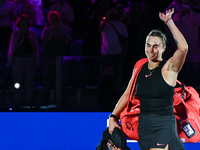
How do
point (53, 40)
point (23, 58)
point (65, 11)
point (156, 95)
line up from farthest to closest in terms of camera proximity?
point (65, 11) < point (53, 40) < point (23, 58) < point (156, 95)

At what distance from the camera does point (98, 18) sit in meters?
6.44

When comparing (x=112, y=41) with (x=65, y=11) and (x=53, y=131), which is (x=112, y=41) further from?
(x=53, y=131)

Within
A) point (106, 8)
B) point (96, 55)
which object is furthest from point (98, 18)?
point (96, 55)

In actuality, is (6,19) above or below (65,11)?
below

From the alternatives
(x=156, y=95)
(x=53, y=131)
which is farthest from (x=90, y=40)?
(x=156, y=95)

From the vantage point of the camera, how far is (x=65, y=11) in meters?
6.48

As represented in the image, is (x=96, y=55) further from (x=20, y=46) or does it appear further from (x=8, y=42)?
(x=8, y=42)

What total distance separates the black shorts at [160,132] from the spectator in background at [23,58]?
3.87 meters

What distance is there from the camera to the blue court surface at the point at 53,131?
3729 millimetres

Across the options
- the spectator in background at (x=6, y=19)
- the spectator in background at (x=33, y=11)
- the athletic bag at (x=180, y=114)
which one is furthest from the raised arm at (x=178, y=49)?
the spectator in background at (x=6, y=19)

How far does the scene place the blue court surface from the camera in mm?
3729

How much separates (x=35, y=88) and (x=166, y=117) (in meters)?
4.00

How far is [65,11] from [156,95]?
4507mm

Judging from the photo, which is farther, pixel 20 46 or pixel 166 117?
pixel 20 46
